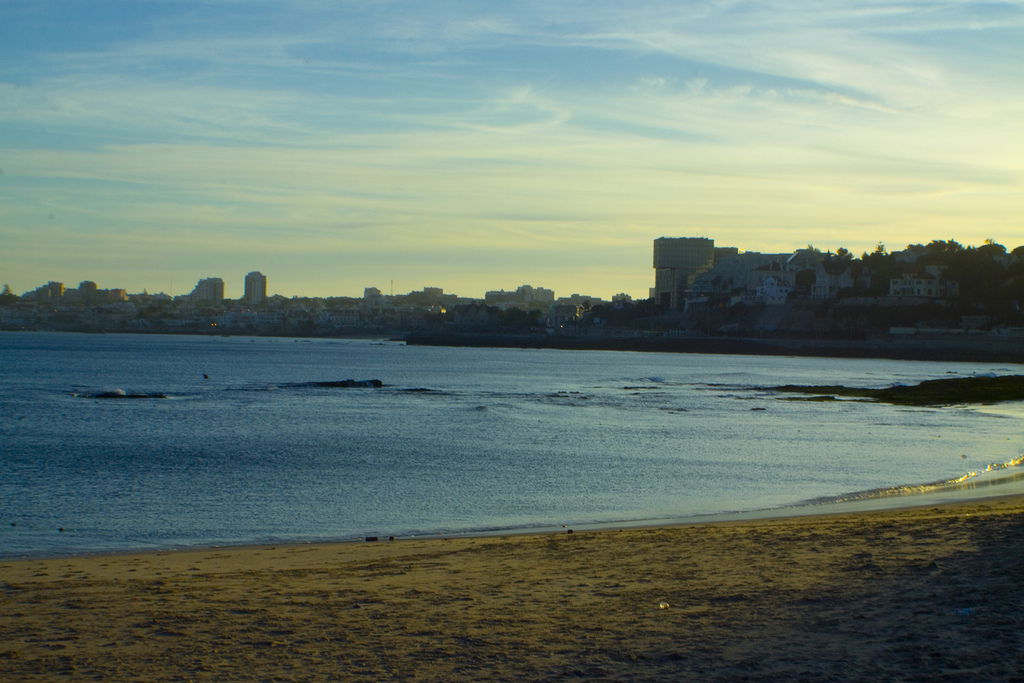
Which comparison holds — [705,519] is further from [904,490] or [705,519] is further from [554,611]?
[554,611]

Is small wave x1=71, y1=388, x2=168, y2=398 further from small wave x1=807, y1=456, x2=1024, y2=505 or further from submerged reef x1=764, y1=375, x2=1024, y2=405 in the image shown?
small wave x1=807, y1=456, x2=1024, y2=505

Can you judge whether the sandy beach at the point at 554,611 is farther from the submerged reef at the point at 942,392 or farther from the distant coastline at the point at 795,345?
the distant coastline at the point at 795,345

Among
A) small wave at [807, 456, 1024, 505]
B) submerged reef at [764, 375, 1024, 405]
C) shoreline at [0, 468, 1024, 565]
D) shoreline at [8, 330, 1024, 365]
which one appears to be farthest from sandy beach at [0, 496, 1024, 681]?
shoreline at [8, 330, 1024, 365]

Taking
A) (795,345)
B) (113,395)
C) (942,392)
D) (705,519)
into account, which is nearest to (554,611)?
(705,519)

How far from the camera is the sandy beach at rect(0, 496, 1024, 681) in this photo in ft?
23.7

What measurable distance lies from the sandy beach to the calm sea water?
421cm

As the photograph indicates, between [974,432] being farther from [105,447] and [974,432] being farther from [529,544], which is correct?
[105,447]

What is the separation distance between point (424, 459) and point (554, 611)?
60.7 feet

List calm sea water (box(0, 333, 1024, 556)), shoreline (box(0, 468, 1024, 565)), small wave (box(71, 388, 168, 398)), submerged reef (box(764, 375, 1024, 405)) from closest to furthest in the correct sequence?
1. shoreline (box(0, 468, 1024, 565))
2. calm sea water (box(0, 333, 1024, 556))
3. submerged reef (box(764, 375, 1024, 405))
4. small wave (box(71, 388, 168, 398))

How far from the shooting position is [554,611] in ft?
29.5

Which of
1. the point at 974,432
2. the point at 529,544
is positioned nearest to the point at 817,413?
the point at 974,432

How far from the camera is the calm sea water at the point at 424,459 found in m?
17.5

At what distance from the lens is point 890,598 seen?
352 inches

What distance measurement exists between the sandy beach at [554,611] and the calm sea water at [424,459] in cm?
421
